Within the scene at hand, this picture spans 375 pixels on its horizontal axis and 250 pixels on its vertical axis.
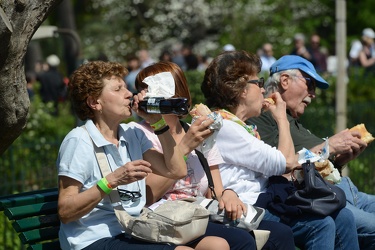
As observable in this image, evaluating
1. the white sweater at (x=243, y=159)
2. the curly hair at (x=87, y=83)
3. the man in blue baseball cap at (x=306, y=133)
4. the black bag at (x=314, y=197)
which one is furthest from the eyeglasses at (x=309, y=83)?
the curly hair at (x=87, y=83)

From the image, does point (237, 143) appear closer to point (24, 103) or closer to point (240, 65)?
point (240, 65)

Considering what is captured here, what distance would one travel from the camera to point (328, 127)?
9.75m

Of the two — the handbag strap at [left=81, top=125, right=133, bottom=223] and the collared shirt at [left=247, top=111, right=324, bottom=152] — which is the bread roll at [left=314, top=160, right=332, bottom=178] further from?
the handbag strap at [left=81, top=125, right=133, bottom=223]

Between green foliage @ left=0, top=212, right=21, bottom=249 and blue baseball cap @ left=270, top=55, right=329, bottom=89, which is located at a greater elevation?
blue baseball cap @ left=270, top=55, right=329, bottom=89

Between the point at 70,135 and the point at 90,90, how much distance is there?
0.29m

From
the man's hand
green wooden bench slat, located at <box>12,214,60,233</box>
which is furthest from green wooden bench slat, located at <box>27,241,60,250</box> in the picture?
the man's hand

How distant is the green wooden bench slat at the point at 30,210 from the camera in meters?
4.65

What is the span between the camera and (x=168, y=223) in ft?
14.3

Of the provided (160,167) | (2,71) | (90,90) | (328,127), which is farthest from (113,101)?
(328,127)

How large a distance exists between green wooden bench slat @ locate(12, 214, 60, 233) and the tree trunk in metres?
0.63

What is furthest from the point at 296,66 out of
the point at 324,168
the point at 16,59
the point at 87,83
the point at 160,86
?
the point at 16,59

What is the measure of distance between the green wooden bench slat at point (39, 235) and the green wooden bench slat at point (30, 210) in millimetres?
93

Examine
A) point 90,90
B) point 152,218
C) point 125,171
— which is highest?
point 90,90

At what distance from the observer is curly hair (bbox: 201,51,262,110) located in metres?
5.42
